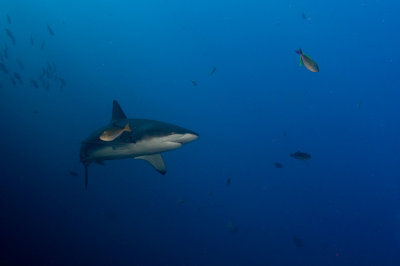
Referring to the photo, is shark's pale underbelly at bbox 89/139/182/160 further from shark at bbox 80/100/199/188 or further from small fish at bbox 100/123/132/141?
small fish at bbox 100/123/132/141

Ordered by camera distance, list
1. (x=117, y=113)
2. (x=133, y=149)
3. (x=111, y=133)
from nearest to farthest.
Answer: (x=111, y=133), (x=133, y=149), (x=117, y=113)

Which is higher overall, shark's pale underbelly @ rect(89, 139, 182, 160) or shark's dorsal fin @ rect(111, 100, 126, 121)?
shark's dorsal fin @ rect(111, 100, 126, 121)

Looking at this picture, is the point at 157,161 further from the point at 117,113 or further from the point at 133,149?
the point at 117,113

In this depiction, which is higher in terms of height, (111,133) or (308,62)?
(308,62)

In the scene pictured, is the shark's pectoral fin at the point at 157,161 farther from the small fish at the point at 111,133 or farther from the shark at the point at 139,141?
the small fish at the point at 111,133

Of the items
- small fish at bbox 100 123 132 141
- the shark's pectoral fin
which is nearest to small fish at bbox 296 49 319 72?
small fish at bbox 100 123 132 141

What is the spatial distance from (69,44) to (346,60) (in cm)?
5427

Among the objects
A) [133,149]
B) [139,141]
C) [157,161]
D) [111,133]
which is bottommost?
[157,161]

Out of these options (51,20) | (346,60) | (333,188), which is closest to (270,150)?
(333,188)

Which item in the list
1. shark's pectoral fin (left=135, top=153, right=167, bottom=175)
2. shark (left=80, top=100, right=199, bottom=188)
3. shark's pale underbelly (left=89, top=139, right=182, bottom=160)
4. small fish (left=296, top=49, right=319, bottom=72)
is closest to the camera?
shark (left=80, top=100, right=199, bottom=188)

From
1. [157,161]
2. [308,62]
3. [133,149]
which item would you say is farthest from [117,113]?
[308,62]

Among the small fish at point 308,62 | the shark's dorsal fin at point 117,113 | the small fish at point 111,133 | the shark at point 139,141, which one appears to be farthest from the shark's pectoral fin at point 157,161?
the small fish at point 308,62

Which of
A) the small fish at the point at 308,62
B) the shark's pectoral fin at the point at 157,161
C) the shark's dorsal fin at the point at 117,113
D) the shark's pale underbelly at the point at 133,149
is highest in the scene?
the small fish at the point at 308,62

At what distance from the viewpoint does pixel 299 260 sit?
30.1 meters
